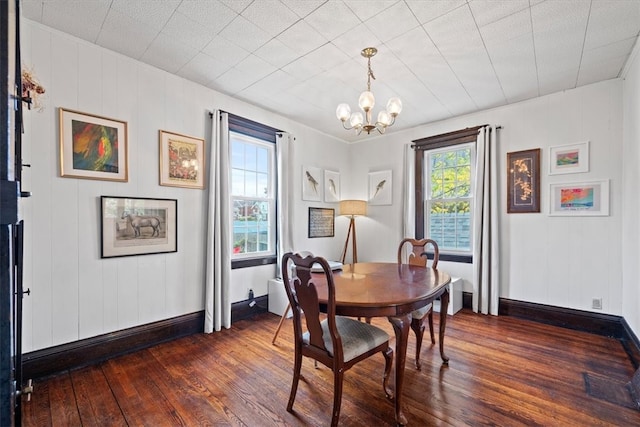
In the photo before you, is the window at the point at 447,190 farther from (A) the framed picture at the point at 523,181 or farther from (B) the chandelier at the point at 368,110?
(B) the chandelier at the point at 368,110

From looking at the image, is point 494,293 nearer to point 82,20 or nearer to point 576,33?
point 576,33

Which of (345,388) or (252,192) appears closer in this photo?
(345,388)

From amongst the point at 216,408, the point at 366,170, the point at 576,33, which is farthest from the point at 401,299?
the point at 366,170

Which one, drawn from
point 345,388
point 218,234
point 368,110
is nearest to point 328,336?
point 345,388

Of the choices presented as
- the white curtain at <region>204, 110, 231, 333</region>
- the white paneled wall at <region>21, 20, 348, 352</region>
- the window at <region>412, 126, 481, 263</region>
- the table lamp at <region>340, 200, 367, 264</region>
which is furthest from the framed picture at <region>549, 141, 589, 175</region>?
the white paneled wall at <region>21, 20, 348, 352</region>

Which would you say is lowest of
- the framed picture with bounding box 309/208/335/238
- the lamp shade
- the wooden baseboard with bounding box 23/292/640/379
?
Answer: the wooden baseboard with bounding box 23/292/640/379

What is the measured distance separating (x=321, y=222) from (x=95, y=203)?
116 inches

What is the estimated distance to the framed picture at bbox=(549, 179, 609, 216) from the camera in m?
3.05

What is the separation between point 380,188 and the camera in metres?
4.85

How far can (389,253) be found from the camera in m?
4.70

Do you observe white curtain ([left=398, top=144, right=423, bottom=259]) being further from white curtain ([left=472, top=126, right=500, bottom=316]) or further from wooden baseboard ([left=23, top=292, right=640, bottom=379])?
wooden baseboard ([left=23, top=292, right=640, bottom=379])

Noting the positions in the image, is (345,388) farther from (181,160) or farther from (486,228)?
(486,228)

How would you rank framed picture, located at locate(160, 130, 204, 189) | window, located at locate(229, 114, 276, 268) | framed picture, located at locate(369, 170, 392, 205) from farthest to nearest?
framed picture, located at locate(369, 170, 392, 205) < window, located at locate(229, 114, 276, 268) < framed picture, located at locate(160, 130, 204, 189)

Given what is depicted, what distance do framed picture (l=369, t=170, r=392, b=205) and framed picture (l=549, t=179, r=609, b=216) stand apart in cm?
209
